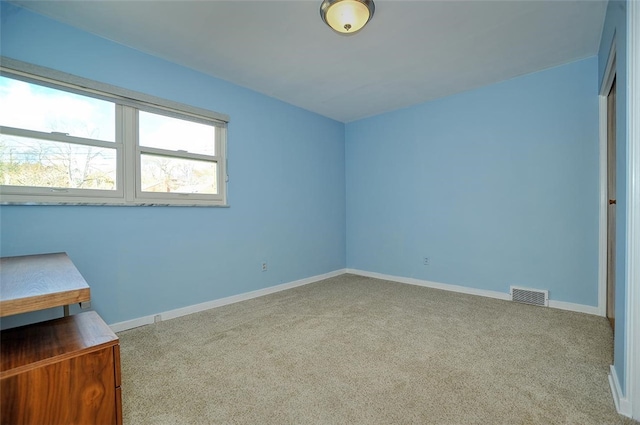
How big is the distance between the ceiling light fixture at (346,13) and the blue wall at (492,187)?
2.14 meters

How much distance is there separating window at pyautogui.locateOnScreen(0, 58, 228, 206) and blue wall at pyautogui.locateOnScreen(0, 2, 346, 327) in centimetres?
11

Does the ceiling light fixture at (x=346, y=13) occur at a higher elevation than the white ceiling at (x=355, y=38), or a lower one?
lower

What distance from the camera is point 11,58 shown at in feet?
6.51

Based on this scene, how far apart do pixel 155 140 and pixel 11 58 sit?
1.02m

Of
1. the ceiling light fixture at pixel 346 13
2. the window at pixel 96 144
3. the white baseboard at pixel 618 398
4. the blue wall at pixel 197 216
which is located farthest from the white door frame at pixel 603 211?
the window at pixel 96 144

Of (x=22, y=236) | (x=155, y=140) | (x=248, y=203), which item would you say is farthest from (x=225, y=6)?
(x=22, y=236)

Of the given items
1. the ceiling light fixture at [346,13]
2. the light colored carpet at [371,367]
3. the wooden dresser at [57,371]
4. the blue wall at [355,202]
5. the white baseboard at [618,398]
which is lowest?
the light colored carpet at [371,367]

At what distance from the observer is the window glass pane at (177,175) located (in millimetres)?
2703

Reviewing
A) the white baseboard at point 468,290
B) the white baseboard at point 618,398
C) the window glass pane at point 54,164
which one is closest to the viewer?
the white baseboard at point 618,398

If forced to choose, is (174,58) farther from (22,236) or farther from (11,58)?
(22,236)

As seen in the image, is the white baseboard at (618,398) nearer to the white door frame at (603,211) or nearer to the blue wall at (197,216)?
the white door frame at (603,211)

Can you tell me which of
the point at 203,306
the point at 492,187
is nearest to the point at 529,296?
the point at 492,187

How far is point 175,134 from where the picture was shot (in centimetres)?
288

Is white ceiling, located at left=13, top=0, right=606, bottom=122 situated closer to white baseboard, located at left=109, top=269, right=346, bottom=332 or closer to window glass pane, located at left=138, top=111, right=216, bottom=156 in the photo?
window glass pane, located at left=138, top=111, right=216, bottom=156
